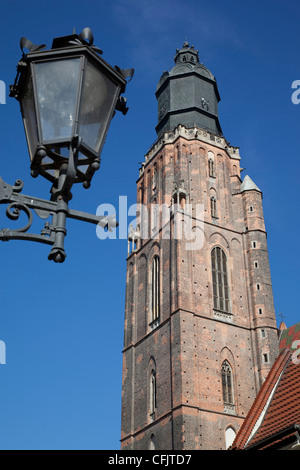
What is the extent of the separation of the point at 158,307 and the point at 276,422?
1657 cm

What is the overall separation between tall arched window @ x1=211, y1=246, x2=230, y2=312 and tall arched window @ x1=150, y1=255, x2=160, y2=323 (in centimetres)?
316

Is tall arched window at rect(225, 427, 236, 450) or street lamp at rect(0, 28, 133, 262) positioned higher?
tall arched window at rect(225, 427, 236, 450)

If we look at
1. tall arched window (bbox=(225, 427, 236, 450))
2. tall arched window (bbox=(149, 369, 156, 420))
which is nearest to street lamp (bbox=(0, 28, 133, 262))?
tall arched window (bbox=(225, 427, 236, 450))

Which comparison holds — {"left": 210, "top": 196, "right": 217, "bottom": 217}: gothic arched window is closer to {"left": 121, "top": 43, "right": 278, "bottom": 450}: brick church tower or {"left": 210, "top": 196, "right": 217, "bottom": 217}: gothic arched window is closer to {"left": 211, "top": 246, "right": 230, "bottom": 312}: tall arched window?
{"left": 121, "top": 43, "right": 278, "bottom": 450}: brick church tower

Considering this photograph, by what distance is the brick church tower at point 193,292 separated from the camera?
29125 millimetres

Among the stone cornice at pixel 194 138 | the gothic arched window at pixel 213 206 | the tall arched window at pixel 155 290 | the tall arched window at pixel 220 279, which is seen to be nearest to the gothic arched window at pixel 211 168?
the stone cornice at pixel 194 138

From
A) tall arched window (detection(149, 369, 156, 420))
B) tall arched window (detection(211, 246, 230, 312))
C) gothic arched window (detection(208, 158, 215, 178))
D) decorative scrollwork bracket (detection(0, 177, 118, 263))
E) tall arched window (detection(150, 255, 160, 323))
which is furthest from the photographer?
gothic arched window (detection(208, 158, 215, 178))

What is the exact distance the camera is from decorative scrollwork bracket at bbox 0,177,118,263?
163 inches

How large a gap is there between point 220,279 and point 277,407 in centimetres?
1612

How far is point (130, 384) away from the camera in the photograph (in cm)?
3297
